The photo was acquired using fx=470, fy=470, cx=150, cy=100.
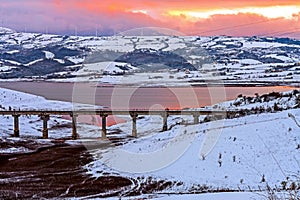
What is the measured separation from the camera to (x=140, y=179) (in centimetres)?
2414

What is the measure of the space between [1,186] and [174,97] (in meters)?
65.8

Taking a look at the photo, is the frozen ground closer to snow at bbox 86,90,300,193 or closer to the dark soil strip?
snow at bbox 86,90,300,193

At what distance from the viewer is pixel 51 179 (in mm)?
25422

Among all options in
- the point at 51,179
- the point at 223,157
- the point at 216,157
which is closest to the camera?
the point at 223,157

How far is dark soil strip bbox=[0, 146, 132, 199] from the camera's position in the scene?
21.2 meters

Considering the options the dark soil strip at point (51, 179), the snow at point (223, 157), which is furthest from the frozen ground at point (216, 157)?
the dark soil strip at point (51, 179)

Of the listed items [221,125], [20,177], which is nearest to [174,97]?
[221,125]

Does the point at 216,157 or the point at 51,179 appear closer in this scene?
the point at 216,157

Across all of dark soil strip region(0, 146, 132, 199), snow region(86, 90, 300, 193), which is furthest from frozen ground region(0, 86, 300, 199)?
dark soil strip region(0, 146, 132, 199)

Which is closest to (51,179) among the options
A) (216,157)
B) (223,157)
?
(216,157)

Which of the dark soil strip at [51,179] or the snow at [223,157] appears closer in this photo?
the dark soil strip at [51,179]

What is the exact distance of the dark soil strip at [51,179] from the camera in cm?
2120

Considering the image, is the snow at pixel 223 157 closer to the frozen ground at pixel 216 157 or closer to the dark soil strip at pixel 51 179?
the frozen ground at pixel 216 157

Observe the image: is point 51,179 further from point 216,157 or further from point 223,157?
point 223,157
